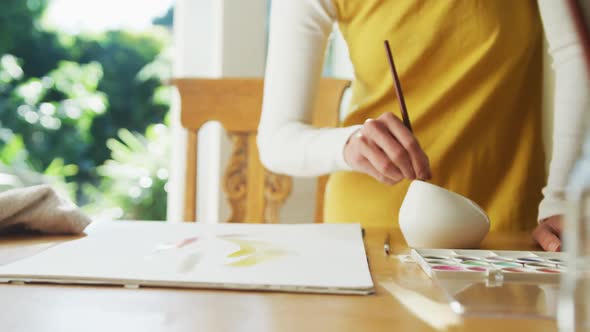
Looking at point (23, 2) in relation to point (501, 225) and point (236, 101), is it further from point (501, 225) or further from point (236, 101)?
point (501, 225)

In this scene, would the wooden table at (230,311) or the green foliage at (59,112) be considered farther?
the green foliage at (59,112)

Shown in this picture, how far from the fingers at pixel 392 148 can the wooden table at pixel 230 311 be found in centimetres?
24

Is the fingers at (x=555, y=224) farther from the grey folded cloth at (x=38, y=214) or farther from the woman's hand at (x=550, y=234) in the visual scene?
the grey folded cloth at (x=38, y=214)

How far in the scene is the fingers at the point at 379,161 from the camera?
29.7 inches

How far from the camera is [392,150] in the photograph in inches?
28.4

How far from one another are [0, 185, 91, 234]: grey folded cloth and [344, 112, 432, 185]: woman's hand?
37 centimetres

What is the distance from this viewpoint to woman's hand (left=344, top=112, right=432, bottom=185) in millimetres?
712

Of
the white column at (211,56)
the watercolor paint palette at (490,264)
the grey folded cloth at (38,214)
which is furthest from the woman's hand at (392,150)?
the white column at (211,56)

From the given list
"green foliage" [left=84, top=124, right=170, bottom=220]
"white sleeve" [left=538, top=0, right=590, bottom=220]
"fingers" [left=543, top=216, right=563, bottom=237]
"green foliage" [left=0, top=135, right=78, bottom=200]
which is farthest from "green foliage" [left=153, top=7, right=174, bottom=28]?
"fingers" [left=543, top=216, right=563, bottom=237]

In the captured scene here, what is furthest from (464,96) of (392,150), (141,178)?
(141,178)

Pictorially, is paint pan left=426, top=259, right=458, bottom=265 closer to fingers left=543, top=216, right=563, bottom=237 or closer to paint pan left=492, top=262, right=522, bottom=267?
paint pan left=492, top=262, right=522, bottom=267

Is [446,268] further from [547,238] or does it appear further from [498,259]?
[547,238]

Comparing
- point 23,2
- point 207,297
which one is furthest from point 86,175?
point 207,297

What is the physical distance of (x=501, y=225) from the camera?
1.05 meters
